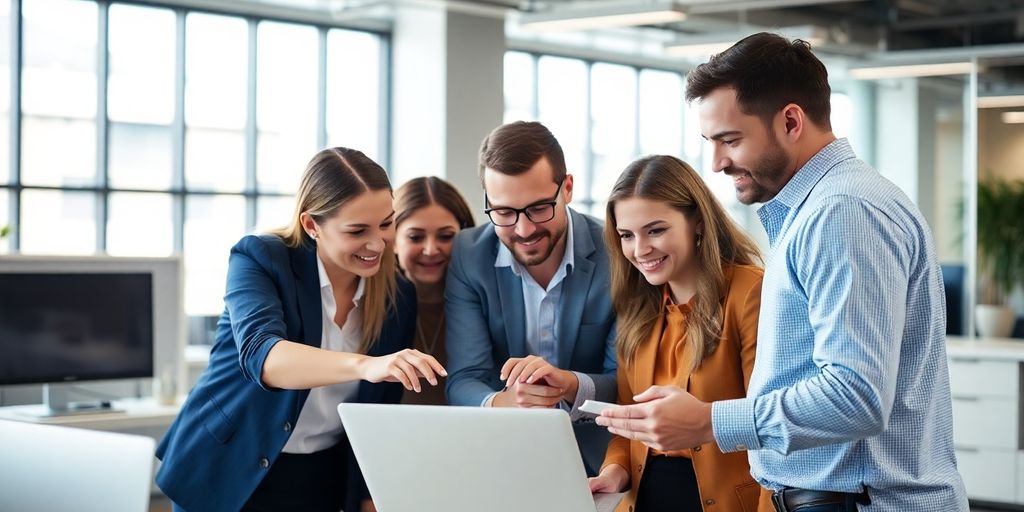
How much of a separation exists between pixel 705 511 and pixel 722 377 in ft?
0.81

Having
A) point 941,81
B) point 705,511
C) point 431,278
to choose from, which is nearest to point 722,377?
point 705,511

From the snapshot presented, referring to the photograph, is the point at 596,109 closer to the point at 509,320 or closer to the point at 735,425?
the point at 509,320

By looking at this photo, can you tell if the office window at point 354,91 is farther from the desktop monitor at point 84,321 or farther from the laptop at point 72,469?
the laptop at point 72,469

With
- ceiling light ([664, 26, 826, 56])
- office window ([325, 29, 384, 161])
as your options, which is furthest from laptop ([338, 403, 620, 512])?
office window ([325, 29, 384, 161])

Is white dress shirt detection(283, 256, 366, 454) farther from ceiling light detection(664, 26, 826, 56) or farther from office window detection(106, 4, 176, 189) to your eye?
office window detection(106, 4, 176, 189)

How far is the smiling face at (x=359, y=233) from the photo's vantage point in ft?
7.45

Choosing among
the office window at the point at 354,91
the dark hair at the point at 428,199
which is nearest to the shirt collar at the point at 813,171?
the dark hair at the point at 428,199

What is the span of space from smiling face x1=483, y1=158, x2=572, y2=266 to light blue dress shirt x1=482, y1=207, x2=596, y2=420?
0.04 m

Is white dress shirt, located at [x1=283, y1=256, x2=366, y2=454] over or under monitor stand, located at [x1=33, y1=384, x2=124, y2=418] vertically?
over

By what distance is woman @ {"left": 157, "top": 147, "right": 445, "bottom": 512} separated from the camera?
2.25 m

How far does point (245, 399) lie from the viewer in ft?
7.49

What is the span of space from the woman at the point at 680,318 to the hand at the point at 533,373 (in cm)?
17

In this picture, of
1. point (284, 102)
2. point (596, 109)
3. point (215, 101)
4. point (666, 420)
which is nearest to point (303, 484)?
point (666, 420)

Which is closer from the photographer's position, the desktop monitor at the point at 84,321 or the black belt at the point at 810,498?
the black belt at the point at 810,498
